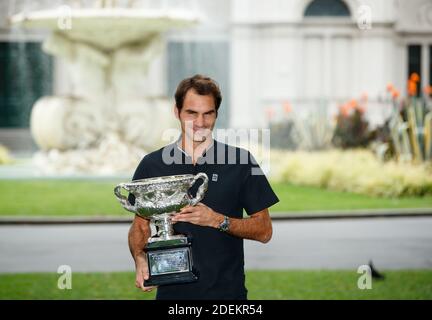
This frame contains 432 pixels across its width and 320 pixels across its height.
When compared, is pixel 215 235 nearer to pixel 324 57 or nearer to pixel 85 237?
pixel 85 237

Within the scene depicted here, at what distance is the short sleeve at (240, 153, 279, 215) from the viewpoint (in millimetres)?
4148

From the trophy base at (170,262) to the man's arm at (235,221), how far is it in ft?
0.57

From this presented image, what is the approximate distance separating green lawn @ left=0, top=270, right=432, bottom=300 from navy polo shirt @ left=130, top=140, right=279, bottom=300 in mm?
4156

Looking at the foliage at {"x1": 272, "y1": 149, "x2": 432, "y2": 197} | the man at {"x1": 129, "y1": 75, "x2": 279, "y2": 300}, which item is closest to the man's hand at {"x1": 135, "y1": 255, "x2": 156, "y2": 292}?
the man at {"x1": 129, "y1": 75, "x2": 279, "y2": 300}

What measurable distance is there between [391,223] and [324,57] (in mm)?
18233

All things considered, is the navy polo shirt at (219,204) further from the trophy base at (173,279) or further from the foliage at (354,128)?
the foliage at (354,128)

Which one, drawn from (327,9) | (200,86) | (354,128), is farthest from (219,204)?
(327,9)

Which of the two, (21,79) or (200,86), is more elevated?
(21,79)

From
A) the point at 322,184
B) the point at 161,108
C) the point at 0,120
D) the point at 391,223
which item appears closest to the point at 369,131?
the point at 322,184

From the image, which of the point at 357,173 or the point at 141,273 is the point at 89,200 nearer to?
the point at 357,173

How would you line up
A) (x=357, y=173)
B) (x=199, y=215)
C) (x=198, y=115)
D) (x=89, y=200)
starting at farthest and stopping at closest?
(x=357, y=173)
(x=89, y=200)
(x=198, y=115)
(x=199, y=215)

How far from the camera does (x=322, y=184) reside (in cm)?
1914

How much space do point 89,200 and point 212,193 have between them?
1190cm

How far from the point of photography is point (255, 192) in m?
4.16
